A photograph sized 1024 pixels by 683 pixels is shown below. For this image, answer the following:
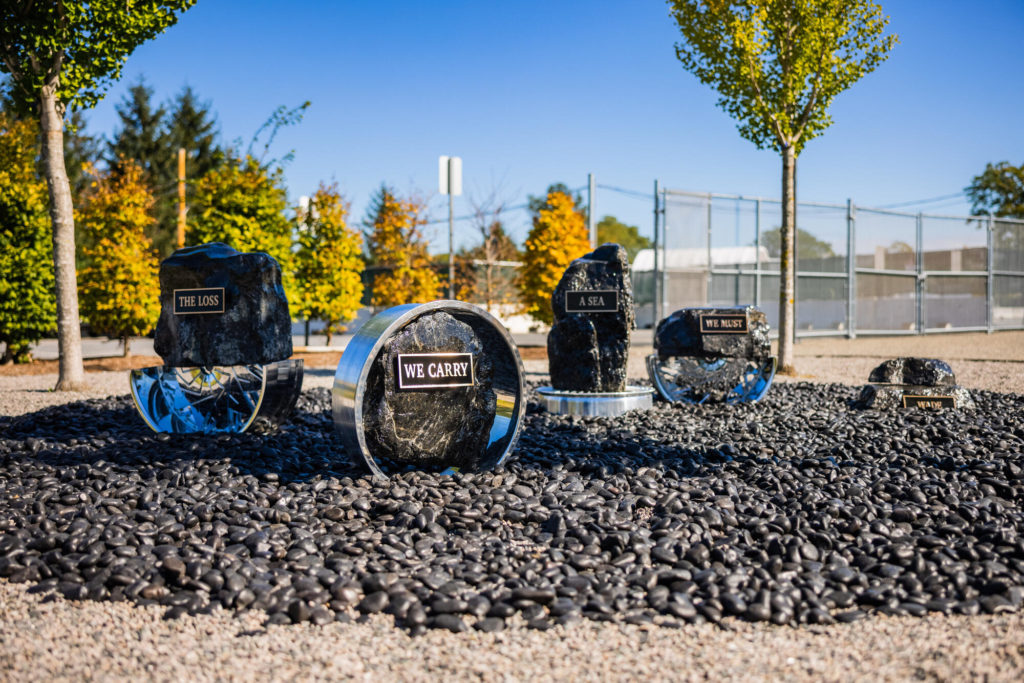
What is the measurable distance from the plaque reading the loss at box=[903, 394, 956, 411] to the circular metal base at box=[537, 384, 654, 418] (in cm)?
258

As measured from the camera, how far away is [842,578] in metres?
3.14

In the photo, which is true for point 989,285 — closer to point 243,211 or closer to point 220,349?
point 243,211

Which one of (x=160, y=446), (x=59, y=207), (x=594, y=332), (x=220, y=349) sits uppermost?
(x=59, y=207)

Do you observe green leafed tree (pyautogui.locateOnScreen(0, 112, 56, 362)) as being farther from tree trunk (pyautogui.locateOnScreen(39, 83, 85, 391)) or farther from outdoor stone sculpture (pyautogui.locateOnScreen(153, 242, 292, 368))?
outdoor stone sculpture (pyautogui.locateOnScreen(153, 242, 292, 368))

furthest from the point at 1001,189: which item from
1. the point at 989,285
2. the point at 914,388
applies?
the point at 914,388

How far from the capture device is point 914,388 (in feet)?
25.6

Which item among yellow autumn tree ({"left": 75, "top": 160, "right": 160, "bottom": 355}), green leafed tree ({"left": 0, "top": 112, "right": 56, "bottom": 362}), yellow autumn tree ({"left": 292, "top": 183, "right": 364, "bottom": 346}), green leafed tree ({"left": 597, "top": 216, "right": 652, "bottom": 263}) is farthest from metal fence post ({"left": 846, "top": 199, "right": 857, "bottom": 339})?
green leafed tree ({"left": 597, "top": 216, "right": 652, "bottom": 263})

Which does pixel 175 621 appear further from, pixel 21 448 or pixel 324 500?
pixel 21 448

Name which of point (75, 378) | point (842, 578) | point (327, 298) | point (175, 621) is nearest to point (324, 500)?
point (175, 621)

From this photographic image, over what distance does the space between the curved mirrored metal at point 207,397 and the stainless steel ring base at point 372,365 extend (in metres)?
1.98

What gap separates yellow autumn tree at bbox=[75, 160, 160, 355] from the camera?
14203mm

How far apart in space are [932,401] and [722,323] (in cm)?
215

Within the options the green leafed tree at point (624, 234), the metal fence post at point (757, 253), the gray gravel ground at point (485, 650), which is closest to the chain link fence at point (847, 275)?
the metal fence post at point (757, 253)

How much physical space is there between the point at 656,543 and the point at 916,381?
5739 mm
